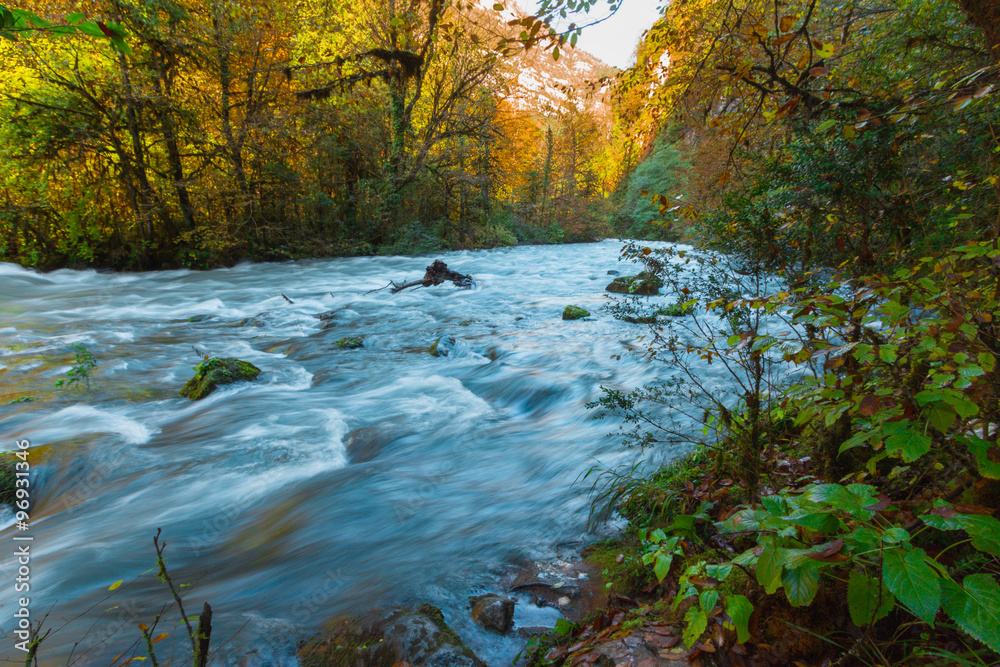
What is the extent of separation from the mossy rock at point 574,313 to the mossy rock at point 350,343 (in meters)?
4.29

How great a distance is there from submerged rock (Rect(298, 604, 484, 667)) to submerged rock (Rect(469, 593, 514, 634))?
0.21 metres

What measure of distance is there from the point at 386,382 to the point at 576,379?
280cm

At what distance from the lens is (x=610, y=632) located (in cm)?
217

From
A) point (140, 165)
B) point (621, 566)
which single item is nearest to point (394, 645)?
point (621, 566)

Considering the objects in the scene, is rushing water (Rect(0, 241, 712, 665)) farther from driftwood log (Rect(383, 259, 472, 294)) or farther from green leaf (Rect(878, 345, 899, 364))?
driftwood log (Rect(383, 259, 472, 294))

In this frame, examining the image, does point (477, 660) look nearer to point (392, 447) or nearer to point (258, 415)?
point (392, 447)

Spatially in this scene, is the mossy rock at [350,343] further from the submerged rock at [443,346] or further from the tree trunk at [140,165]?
the tree trunk at [140,165]

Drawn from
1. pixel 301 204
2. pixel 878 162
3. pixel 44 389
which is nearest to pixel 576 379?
pixel 878 162

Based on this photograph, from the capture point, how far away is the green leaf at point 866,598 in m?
1.31

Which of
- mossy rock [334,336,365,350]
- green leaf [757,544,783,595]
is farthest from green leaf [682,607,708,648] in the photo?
mossy rock [334,336,365,350]

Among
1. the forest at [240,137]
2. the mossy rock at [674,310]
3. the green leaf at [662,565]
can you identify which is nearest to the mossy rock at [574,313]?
the mossy rock at [674,310]

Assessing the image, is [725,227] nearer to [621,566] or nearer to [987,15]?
[987,15]

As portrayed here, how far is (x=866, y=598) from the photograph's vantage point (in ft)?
4.39

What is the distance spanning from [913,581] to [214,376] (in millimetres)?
6996
